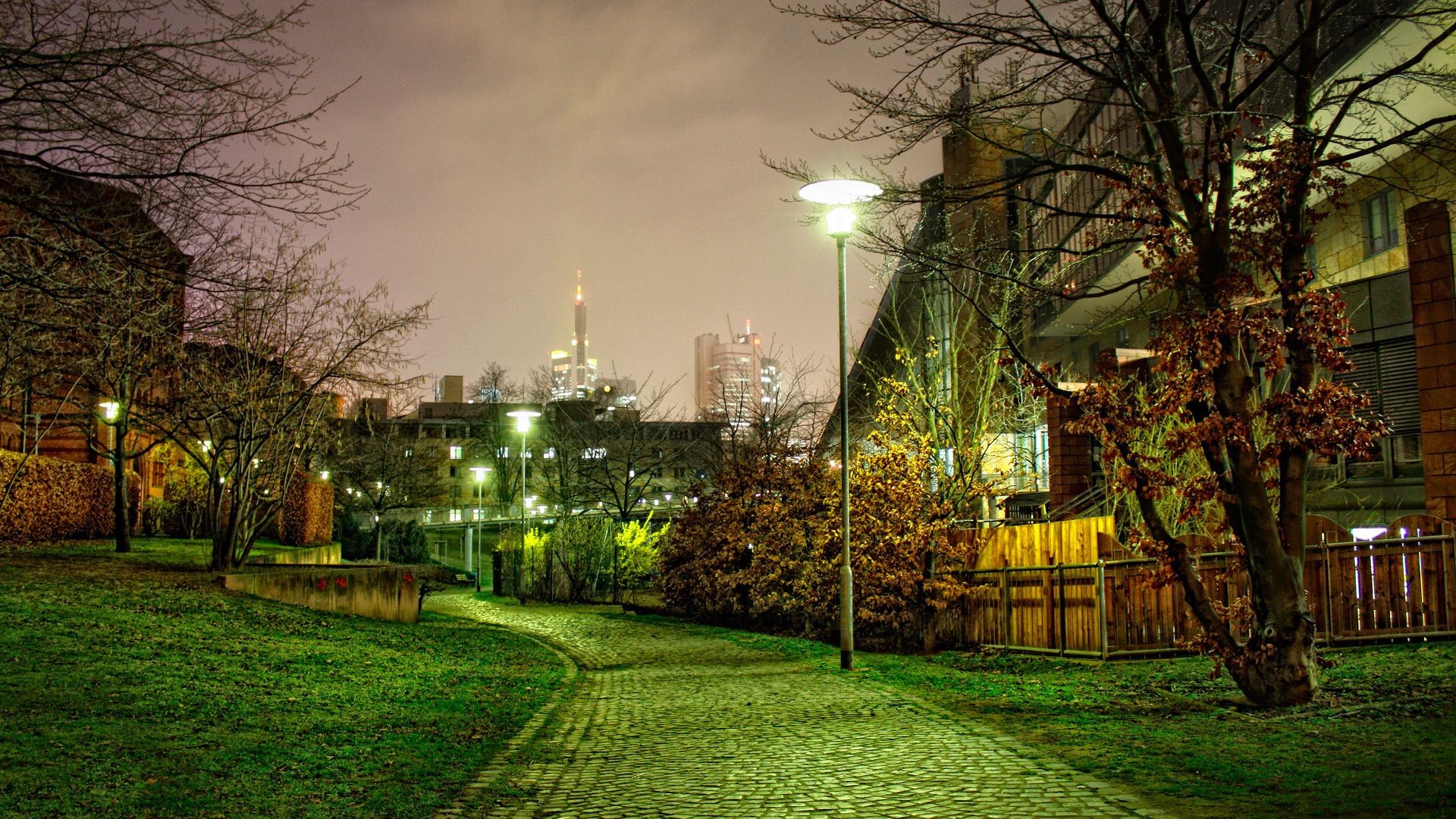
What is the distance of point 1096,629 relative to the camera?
1398 cm

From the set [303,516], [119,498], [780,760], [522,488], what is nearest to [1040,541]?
[780,760]

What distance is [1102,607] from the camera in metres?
13.8

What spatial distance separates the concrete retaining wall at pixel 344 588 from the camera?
16906 mm

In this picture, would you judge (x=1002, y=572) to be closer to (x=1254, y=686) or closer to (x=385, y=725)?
(x=1254, y=686)

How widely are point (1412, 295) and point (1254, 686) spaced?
10275 mm

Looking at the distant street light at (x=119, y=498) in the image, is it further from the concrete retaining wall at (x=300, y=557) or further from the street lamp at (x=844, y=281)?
the street lamp at (x=844, y=281)

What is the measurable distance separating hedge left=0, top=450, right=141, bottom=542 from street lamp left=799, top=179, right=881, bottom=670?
55.3 ft

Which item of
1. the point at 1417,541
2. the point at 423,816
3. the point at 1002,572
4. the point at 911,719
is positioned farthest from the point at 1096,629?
the point at 423,816

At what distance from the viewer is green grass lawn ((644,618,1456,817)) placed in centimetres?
630

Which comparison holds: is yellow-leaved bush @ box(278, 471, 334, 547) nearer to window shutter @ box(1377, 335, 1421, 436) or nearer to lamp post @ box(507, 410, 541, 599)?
lamp post @ box(507, 410, 541, 599)

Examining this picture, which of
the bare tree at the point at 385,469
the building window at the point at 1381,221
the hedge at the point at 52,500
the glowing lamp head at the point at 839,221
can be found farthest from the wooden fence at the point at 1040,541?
the bare tree at the point at 385,469

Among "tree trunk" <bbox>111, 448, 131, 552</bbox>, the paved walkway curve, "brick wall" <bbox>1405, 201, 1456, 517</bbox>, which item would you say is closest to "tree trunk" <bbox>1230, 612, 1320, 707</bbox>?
the paved walkway curve

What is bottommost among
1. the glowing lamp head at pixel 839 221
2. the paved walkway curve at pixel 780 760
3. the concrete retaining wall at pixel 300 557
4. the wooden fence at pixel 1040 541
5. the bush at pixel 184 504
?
the paved walkway curve at pixel 780 760

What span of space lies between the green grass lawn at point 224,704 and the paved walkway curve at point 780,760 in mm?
794
